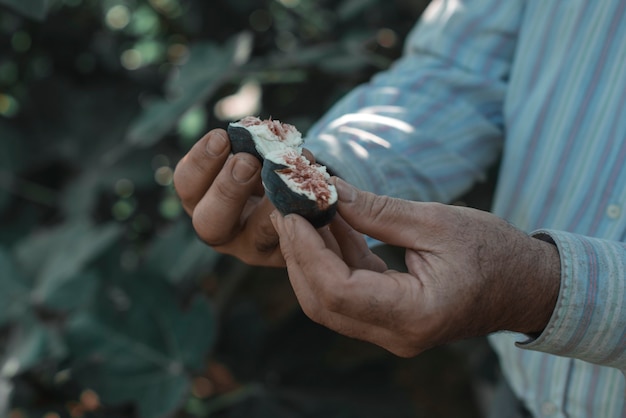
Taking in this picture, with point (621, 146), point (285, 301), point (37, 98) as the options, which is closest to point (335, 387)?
point (285, 301)

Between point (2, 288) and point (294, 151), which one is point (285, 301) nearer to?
point (2, 288)

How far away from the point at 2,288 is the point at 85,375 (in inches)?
10.3

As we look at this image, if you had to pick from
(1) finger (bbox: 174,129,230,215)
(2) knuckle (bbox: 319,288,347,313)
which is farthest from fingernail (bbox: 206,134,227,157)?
(2) knuckle (bbox: 319,288,347,313)

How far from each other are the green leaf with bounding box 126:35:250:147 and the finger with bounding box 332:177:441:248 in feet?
1.91

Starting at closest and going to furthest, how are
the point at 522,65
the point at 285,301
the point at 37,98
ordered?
1. the point at 522,65
2. the point at 37,98
3. the point at 285,301

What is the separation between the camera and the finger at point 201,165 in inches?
31.4

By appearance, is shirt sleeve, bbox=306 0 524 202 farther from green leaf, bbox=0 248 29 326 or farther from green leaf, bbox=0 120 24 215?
green leaf, bbox=0 120 24 215

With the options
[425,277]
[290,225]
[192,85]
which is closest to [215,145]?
[290,225]

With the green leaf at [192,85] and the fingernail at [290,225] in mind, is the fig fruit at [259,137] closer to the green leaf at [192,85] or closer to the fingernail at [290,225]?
the fingernail at [290,225]

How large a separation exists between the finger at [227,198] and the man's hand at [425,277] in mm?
61

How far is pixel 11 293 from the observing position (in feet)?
4.39

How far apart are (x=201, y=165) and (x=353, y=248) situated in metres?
0.19

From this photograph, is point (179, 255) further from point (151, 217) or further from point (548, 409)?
point (548, 409)

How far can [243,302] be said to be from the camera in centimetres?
153
